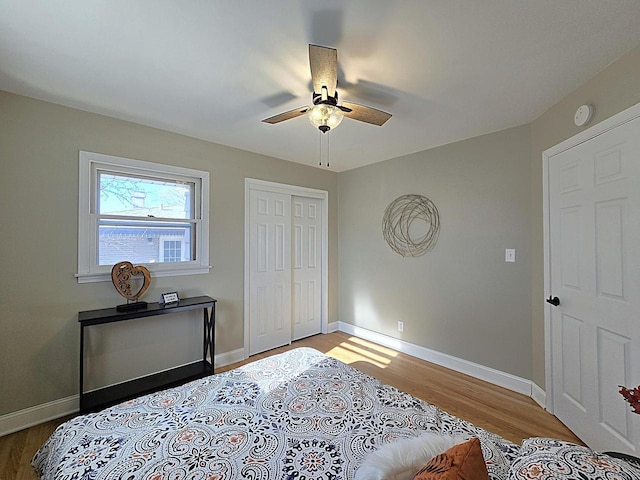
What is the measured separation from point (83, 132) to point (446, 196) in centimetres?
347

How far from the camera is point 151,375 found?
105 inches

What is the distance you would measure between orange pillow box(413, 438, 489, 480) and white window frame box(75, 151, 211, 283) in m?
2.69

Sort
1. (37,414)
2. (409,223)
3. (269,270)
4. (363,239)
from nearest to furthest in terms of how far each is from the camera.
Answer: (37,414) → (409,223) → (269,270) → (363,239)

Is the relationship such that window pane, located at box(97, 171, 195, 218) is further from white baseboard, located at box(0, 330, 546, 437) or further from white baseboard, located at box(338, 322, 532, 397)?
white baseboard, located at box(338, 322, 532, 397)

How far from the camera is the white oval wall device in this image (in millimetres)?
1841

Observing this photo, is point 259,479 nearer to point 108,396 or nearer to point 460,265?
point 108,396

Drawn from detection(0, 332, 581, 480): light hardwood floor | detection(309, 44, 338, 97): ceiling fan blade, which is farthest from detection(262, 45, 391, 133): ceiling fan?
detection(0, 332, 581, 480): light hardwood floor

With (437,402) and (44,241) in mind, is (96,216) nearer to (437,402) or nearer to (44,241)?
(44,241)

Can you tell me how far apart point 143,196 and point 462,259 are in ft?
10.7

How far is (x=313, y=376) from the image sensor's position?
1692 millimetres

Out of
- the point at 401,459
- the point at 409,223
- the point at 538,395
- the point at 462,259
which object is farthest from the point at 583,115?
the point at 401,459

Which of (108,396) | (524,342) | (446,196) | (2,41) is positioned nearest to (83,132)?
(2,41)

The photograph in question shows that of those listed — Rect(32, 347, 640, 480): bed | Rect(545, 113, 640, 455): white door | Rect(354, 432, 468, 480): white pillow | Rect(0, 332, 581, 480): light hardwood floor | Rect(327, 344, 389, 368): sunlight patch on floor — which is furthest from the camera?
Rect(327, 344, 389, 368): sunlight patch on floor

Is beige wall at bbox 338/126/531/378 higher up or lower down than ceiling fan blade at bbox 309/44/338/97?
lower down
